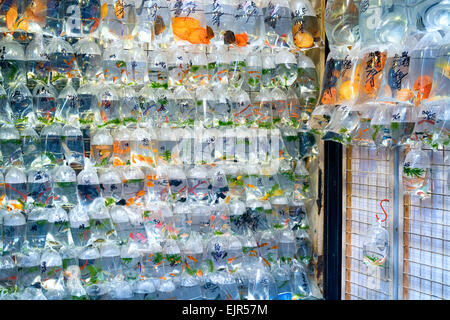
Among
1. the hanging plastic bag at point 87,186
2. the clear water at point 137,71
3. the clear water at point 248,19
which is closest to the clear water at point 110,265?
the hanging plastic bag at point 87,186

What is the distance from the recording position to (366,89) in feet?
7.72

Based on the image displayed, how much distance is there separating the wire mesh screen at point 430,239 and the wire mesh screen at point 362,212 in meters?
0.13

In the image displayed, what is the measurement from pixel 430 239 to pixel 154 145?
5.51ft

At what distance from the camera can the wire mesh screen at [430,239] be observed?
8.58ft

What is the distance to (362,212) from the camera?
3.22 metres

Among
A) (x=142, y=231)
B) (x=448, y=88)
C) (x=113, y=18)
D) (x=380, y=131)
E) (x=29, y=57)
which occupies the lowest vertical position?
(x=142, y=231)

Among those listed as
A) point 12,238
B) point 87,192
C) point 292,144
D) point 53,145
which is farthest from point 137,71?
point 12,238

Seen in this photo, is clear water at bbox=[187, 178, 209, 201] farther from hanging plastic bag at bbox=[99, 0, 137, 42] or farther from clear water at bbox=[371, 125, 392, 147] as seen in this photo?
clear water at bbox=[371, 125, 392, 147]

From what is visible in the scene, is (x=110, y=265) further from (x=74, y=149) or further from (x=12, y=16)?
(x=12, y=16)

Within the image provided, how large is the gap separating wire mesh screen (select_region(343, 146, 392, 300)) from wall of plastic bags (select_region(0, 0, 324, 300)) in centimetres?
28

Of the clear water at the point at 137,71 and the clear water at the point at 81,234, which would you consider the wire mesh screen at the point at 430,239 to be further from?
the clear water at the point at 81,234

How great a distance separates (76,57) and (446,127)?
6.88 ft
